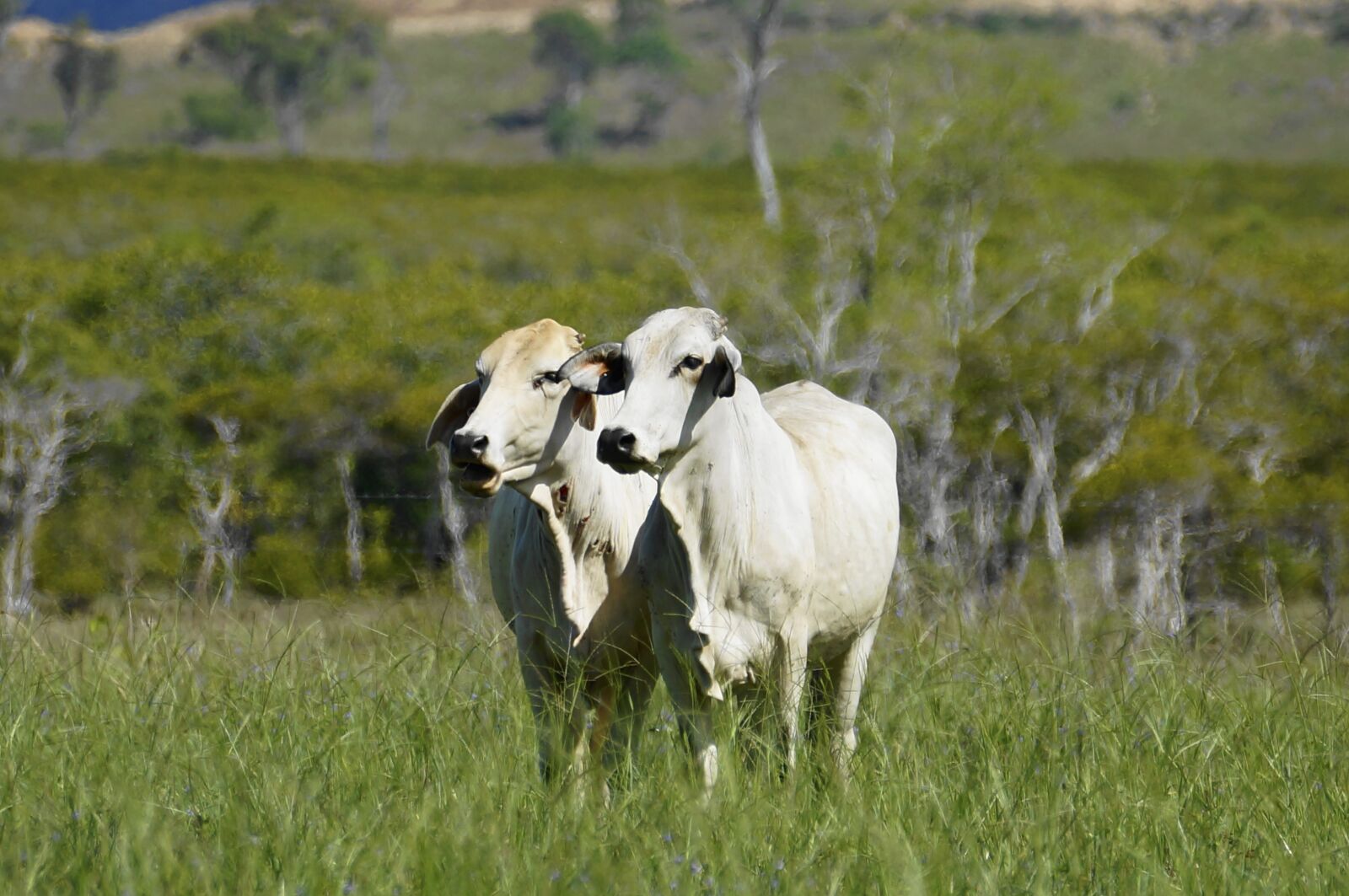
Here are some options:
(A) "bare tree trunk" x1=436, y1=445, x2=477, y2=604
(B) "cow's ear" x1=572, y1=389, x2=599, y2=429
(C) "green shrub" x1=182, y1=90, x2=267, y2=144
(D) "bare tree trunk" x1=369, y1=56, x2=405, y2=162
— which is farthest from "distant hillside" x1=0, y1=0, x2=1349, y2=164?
(B) "cow's ear" x1=572, y1=389, x2=599, y2=429

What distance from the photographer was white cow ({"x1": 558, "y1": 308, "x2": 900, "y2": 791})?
408 cm

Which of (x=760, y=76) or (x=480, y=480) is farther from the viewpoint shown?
(x=760, y=76)

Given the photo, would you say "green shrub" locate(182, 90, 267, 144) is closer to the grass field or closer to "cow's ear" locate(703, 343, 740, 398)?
the grass field

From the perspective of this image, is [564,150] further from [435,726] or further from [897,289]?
[435,726]

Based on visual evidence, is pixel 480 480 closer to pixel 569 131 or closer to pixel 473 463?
pixel 473 463

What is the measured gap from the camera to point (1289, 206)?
54469mm

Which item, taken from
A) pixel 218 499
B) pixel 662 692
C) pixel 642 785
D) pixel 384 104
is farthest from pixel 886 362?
pixel 384 104

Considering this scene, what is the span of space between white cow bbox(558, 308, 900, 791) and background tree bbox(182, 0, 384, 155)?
8951 centimetres

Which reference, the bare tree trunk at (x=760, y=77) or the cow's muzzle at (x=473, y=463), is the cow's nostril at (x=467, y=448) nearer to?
the cow's muzzle at (x=473, y=463)

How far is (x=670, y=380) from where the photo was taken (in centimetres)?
407

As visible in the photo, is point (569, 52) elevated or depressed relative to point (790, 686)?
depressed

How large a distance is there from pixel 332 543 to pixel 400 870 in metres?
19.0

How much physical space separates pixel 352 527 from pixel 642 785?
49.3ft

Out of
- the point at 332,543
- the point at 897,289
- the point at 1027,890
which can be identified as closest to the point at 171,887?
the point at 1027,890
